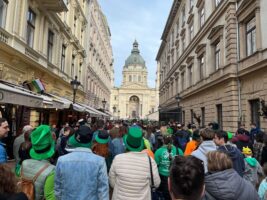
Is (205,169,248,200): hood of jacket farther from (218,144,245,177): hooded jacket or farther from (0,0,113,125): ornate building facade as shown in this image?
(0,0,113,125): ornate building facade

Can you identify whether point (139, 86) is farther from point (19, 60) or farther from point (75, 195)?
point (75, 195)

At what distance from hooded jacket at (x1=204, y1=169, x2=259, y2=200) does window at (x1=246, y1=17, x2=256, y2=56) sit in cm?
1339

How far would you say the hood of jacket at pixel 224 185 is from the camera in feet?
8.09

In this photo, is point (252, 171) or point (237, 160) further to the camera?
point (252, 171)

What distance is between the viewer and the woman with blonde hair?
97.2 inches

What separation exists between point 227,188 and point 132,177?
4.22 feet

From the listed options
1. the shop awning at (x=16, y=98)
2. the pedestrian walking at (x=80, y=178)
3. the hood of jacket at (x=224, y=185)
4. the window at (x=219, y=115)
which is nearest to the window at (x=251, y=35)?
the window at (x=219, y=115)

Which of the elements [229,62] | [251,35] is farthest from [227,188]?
[229,62]

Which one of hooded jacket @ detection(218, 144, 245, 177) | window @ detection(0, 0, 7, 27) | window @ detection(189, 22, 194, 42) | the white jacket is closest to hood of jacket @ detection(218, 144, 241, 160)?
hooded jacket @ detection(218, 144, 245, 177)

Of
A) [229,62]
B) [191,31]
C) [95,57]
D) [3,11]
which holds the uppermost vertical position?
[191,31]

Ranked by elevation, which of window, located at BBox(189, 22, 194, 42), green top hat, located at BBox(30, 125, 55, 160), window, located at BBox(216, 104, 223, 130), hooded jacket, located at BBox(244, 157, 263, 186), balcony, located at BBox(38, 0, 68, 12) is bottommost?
hooded jacket, located at BBox(244, 157, 263, 186)

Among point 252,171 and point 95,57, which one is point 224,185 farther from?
point 95,57

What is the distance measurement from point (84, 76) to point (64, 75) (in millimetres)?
8641

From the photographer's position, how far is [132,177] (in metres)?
3.32
